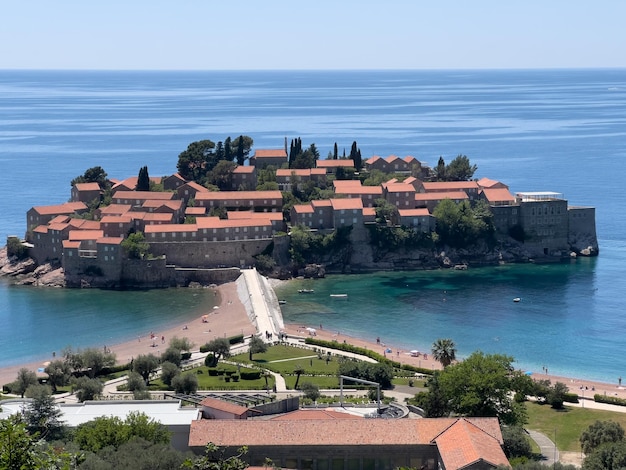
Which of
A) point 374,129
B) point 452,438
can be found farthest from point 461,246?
point 374,129

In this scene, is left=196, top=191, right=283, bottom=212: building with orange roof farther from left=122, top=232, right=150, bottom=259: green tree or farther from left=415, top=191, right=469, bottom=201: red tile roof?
left=415, top=191, right=469, bottom=201: red tile roof

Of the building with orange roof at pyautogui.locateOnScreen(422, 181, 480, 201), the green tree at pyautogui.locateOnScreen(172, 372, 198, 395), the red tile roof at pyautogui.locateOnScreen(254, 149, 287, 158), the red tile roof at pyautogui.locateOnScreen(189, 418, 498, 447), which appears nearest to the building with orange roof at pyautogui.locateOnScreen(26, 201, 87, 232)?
the red tile roof at pyautogui.locateOnScreen(254, 149, 287, 158)

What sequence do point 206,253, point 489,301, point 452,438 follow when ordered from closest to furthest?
A: point 452,438, point 489,301, point 206,253

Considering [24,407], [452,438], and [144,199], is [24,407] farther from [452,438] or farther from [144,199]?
[144,199]

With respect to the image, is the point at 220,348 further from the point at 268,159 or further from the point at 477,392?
the point at 268,159

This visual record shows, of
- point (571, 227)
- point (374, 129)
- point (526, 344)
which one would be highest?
point (374, 129)

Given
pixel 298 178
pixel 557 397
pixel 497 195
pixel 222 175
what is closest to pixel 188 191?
pixel 222 175
